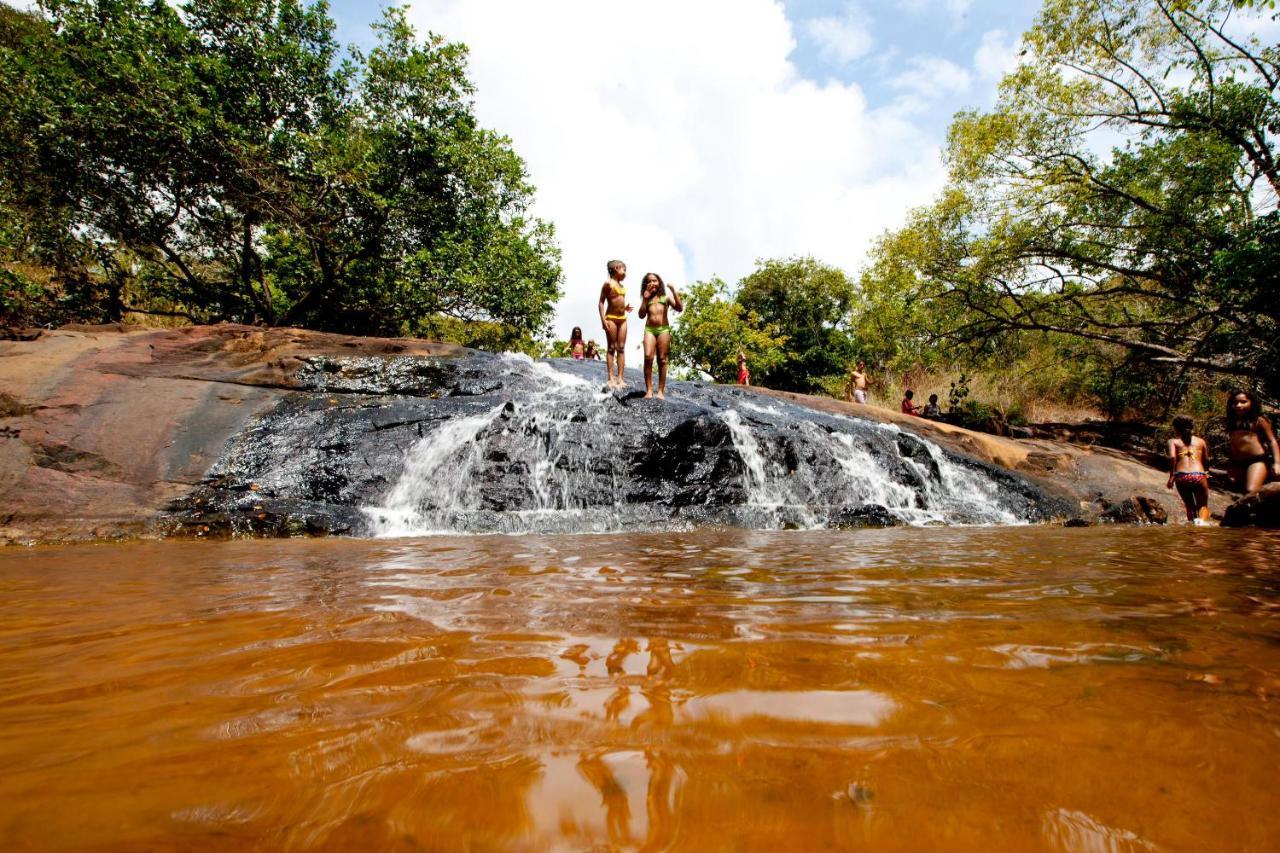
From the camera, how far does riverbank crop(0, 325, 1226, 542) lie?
5.59 meters

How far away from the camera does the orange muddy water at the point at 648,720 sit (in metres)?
0.68

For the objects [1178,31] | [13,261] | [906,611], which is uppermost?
[1178,31]

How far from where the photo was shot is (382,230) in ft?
43.2

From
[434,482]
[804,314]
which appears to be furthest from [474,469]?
[804,314]

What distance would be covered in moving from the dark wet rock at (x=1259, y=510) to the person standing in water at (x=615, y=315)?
7425mm

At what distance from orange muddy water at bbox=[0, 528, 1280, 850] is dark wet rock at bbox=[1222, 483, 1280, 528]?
4.55 metres

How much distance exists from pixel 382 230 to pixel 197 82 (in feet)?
13.1

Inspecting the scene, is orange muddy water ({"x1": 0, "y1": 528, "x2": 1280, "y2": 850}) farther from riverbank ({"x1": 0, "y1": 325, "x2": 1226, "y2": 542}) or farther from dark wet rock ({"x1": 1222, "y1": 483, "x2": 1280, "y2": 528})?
riverbank ({"x1": 0, "y1": 325, "x2": 1226, "y2": 542})

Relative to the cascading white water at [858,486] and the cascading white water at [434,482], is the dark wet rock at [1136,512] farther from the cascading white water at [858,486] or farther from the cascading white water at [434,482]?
the cascading white water at [434,482]

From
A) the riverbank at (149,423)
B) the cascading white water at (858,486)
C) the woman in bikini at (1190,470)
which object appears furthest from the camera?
the woman in bikini at (1190,470)

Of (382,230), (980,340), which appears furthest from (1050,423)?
(382,230)

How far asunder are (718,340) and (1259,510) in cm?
2281

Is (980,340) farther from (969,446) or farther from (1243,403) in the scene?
(1243,403)

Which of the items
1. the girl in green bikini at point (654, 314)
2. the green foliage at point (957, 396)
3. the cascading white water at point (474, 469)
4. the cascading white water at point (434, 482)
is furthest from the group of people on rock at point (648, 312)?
the green foliage at point (957, 396)
